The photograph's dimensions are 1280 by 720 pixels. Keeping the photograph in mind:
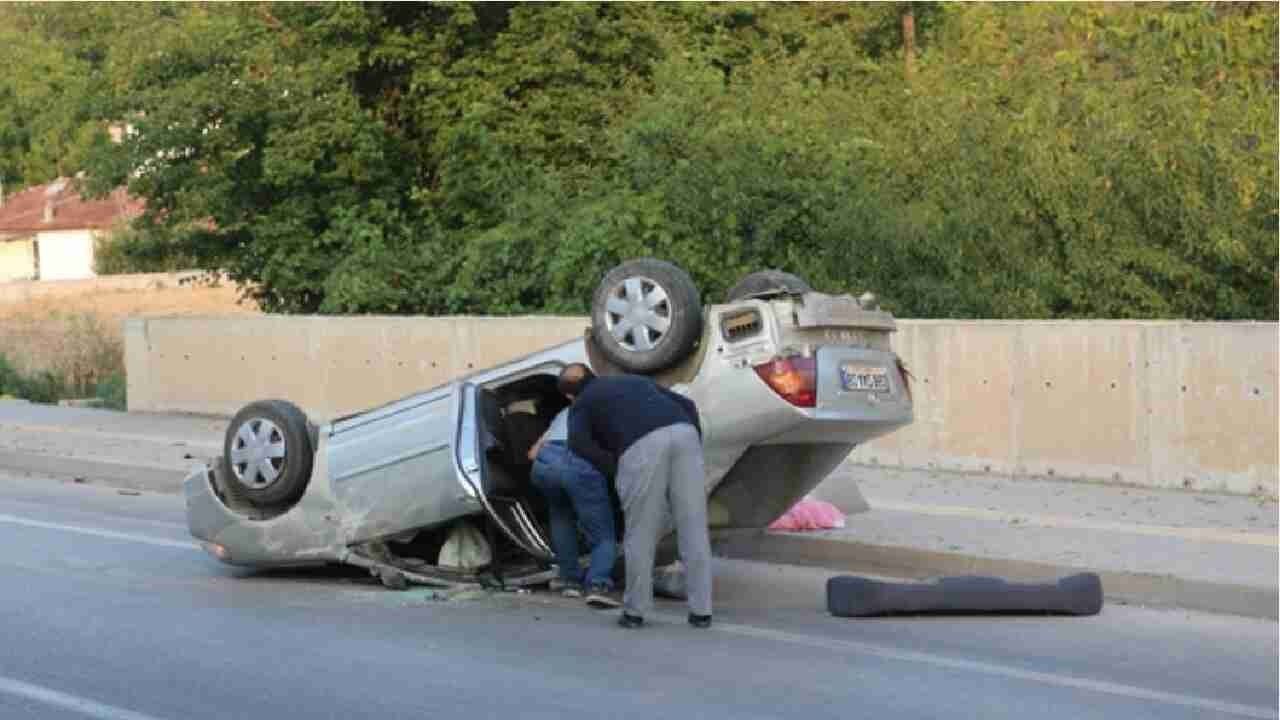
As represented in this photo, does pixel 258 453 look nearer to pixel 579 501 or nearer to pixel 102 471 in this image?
pixel 579 501

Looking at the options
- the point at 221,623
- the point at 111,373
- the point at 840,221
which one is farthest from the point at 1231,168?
the point at 111,373

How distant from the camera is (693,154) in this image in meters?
24.7

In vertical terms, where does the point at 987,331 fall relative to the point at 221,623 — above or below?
above

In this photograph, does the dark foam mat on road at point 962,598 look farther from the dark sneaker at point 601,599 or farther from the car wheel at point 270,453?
the car wheel at point 270,453

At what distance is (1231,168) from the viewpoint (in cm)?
2022

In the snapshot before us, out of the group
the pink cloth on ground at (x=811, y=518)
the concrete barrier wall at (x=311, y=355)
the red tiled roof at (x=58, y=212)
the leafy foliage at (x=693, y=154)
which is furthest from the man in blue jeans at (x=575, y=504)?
the red tiled roof at (x=58, y=212)

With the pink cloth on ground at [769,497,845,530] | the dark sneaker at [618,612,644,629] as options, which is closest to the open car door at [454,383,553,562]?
the dark sneaker at [618,612,644,629]

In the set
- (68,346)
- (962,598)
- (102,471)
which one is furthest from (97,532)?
(68,346)

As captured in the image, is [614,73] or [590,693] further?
[614,73]

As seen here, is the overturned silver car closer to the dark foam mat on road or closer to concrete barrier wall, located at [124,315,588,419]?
the dark foam mat on road

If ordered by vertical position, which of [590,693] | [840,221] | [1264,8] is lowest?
[590,693]

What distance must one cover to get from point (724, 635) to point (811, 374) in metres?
1.39

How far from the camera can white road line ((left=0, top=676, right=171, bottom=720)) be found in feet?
27.7

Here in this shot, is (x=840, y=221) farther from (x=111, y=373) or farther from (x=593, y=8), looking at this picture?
(x=111, y=373)
